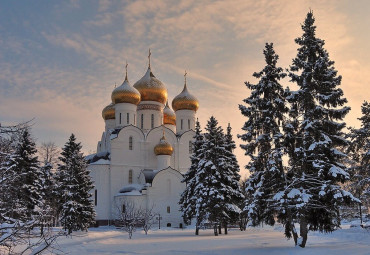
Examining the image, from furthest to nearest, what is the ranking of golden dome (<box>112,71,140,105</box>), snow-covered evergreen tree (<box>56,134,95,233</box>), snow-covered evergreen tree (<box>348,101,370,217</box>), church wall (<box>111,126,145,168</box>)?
1. golden dome (<box>112,71,140,105</box>)
2. church wall (<box>111,126,145,168</box>)
3. snow-covered evergreen tree (<box>56,134,95,233</box>)
4. snow-covered evergreen tree (<box>348,101,370,217</box>)

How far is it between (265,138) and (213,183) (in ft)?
34.2

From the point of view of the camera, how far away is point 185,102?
49.6m

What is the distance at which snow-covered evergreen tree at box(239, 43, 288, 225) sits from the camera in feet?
57.4

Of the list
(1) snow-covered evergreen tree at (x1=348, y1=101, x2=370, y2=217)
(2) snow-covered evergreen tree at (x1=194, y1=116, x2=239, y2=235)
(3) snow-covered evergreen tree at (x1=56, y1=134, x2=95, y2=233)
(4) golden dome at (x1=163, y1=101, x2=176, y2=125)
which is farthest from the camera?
(4) golden dome at (x1=163, y1=101, x2=176, y2=125)

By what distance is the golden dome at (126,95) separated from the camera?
46.1 meters

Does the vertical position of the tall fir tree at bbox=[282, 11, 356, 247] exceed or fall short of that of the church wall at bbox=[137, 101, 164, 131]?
it falls short

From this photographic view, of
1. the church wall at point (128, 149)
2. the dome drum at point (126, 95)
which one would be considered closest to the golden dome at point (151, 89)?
the dome drum at point (126, 95)

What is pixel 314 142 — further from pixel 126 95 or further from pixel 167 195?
pixel 126 95

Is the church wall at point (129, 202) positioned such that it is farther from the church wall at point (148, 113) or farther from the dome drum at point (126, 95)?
the dome drum at point (126, 95)

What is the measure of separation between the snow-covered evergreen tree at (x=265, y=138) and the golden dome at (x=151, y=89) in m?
30.1

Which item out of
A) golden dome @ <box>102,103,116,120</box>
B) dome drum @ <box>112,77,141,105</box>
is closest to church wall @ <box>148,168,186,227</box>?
dome drum @ <box>112,77,141,105</box>

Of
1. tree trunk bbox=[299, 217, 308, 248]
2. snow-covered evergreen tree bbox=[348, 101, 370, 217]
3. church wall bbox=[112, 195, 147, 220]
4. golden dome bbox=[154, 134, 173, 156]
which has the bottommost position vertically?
tree trunk bbox=[299, 217, 308, 248]

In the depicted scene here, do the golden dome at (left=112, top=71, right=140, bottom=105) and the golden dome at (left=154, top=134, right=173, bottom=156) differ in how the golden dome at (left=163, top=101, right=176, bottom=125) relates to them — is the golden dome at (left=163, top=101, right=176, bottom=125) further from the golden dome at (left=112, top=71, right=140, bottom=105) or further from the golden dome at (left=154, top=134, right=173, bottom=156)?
the golden dome at (left=154, top=134, right=173, bottom=156)

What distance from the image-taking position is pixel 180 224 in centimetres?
4141
